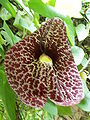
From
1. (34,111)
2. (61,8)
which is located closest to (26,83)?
(61,8)

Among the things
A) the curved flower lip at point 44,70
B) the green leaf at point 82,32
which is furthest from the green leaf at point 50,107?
the green leaf at point 82,32

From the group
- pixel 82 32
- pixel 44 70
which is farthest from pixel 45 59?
pixel 82 32

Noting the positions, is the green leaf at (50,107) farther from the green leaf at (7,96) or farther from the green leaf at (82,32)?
the green leaf at (82,32)

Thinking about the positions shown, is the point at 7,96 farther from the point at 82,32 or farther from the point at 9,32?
the point at 82,32

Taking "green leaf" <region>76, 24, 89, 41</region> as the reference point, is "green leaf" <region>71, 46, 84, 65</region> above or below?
below

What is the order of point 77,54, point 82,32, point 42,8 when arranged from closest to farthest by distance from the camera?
point 42,8 → point 77,54 → point 82,32

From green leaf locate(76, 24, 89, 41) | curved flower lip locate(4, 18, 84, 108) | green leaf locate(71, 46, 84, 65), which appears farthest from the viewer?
green leaf locate(76, 24, 89, 41)

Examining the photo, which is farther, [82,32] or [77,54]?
[82,32]

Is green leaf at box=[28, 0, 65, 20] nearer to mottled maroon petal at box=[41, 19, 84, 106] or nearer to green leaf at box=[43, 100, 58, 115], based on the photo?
mottled maroon petal at box=[41, 19, 84, 106]

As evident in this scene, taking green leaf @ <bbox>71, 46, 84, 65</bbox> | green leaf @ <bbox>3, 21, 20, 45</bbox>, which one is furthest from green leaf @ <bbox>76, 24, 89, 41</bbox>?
green leaf @ <bbox>3, 21, 20, 45</bbox>

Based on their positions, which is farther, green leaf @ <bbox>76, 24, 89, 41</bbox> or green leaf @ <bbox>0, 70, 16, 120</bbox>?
→ green leaf @ <bbox>76, 24, 89, 41</bbox>
